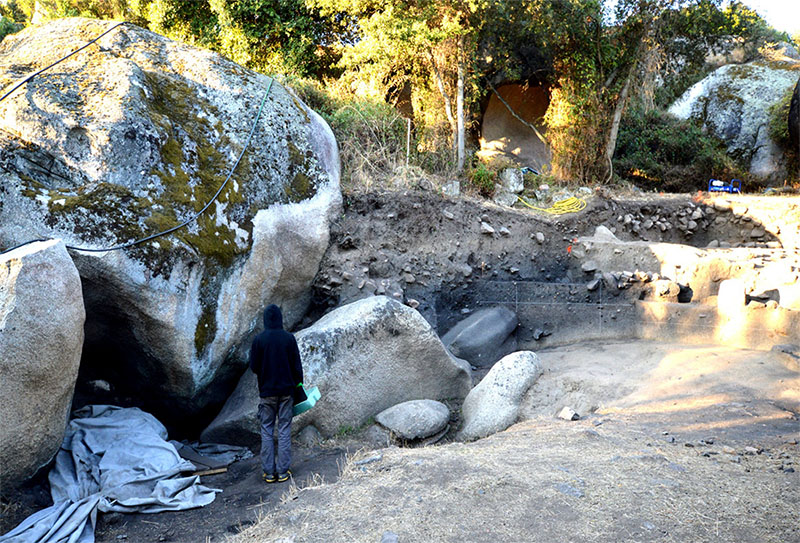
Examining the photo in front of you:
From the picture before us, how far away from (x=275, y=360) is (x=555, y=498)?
92.1 inches

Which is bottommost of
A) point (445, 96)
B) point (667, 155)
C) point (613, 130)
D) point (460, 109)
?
point (667, 155)

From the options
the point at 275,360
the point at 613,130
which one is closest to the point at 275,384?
the point at 275,360

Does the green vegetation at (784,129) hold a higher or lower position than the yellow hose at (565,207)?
higher

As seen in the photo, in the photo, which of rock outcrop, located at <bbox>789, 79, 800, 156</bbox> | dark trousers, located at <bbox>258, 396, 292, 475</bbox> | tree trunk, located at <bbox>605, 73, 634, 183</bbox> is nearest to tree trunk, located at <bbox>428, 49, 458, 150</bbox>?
tree trunk, located at <bbox>605, 73, 634, 183</bbox>

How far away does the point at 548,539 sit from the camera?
10.6ft

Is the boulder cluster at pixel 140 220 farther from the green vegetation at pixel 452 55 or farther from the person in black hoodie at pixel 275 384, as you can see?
the green vegetation at pixel 452 55

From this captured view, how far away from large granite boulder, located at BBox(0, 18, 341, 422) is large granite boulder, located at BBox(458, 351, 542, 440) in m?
2.37

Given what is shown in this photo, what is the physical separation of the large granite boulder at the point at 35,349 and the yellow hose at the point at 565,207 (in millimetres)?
7310

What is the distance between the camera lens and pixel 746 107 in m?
15.0

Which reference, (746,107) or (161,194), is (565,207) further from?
(746,107)

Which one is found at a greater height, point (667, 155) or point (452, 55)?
point (452, 55)

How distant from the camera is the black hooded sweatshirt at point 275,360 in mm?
4867

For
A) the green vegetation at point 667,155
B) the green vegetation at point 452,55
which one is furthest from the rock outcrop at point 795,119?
the green vegetation at point 452,55

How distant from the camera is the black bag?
5015 mm
